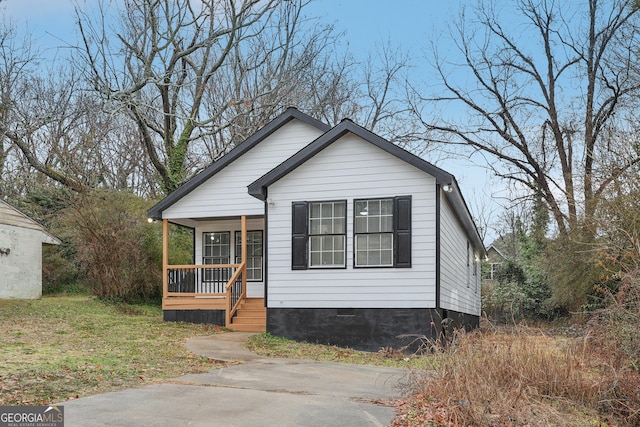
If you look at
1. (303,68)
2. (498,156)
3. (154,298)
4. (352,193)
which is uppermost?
(303,68)

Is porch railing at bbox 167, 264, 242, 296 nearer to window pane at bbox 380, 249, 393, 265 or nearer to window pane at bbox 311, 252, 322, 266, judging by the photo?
window pane at bbox 311, 252, 322, 266

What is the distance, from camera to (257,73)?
30016mm

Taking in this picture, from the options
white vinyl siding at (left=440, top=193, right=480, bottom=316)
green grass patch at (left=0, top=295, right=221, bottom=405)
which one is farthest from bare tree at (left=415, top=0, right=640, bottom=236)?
green grass patch at (left=0, top=295, right=221, bottom=405)

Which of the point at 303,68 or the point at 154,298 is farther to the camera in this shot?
the point at 303,68

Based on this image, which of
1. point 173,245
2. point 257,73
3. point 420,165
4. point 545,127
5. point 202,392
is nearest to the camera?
point 202,392

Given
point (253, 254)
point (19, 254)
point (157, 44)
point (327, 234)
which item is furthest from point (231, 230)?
point (157, 44)

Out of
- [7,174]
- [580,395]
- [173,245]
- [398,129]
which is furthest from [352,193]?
[7,174]

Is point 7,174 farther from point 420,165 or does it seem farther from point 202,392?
point 202,392

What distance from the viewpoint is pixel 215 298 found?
1667 cm

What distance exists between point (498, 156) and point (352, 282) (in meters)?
16.6

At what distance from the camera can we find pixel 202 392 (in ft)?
23.9

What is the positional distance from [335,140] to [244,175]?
3.86 metres

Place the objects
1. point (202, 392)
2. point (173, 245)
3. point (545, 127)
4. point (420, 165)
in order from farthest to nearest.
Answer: point (545, 127) → point (173, 245) → point (420, 165) → point (202, 392)

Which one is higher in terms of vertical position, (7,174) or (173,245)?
(7,174)
